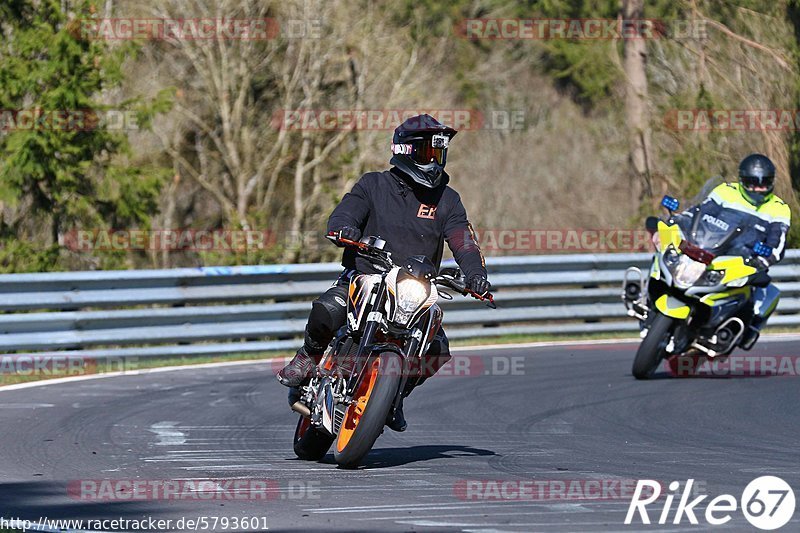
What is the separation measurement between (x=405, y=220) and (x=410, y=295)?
2.34ft

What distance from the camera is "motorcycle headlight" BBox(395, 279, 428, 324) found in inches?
296

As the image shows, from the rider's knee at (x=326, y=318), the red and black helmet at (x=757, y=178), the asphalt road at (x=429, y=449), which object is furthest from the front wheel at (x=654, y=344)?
the rider's knee at (x=326, y=318)

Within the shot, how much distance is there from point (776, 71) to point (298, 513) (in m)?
18.8

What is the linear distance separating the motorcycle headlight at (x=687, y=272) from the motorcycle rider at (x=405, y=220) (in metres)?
4.96

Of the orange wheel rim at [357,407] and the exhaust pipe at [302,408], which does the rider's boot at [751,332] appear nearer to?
the exhaust pipe at [302,408]

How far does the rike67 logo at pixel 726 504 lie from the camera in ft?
20.5

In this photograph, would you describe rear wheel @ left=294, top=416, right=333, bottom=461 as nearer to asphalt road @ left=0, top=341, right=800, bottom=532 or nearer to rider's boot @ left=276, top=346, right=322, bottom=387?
asphalt road @ left=0, top=341, right=800, bottom=532

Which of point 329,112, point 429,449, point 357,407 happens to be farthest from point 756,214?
point 329,112

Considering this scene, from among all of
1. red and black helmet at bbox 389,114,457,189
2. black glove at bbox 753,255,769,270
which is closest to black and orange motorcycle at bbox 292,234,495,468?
red and black helmet at bbox 389,114,457,189

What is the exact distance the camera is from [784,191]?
74.4 feet

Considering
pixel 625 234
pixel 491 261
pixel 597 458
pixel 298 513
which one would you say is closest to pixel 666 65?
pixel 625 234

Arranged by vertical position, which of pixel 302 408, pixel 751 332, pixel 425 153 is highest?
pixel 425 153

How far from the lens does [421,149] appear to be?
802 cm

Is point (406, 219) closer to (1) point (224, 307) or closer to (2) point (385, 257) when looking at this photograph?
(2) point (385, 257)
